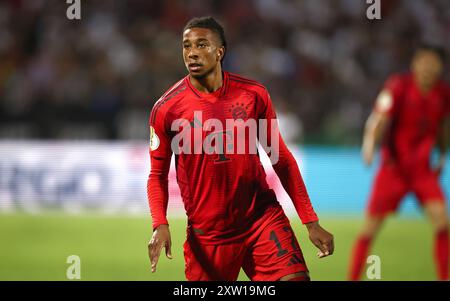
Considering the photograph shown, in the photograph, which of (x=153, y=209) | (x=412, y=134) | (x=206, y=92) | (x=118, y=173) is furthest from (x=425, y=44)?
(x=118, y=173)

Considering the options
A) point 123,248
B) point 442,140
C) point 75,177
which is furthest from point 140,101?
point 442,140

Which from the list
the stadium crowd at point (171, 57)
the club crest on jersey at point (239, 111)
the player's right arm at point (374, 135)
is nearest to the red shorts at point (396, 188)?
the player's right arm at point (374, 135)

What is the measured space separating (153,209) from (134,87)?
8.27 metres

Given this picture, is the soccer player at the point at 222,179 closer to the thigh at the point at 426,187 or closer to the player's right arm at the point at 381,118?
the player's right arm at the point at 381,118

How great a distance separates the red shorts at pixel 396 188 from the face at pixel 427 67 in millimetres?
833

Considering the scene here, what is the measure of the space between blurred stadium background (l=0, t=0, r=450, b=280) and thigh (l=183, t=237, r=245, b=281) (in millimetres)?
4092

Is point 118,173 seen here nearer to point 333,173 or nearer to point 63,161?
point 63,161

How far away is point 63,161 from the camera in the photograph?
1142 cm

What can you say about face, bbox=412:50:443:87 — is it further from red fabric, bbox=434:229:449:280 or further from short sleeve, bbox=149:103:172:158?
short sleeve, bbox=149:103:172:158

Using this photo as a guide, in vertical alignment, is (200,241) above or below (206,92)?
below

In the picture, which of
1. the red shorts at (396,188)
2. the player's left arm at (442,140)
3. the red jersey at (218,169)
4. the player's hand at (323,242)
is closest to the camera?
the player's hand at (323,242)

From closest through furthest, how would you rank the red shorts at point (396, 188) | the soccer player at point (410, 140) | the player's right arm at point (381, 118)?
the player's right arm at point (381, 118) < the soccer player at point (410, 140) < the red shorts at point (396, 188)

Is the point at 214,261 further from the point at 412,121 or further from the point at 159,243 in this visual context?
the point at 412,121

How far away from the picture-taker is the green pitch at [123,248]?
7934 millimetres
